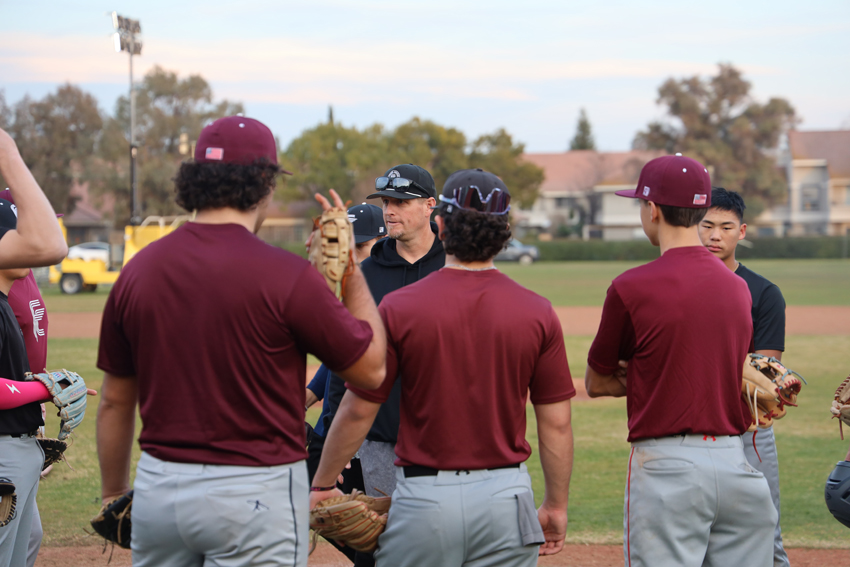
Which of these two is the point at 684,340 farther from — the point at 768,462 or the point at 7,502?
the point at 7,502

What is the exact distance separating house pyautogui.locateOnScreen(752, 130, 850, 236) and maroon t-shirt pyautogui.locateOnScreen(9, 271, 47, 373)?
2741 inches

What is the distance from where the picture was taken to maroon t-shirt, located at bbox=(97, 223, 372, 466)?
7.59 ft

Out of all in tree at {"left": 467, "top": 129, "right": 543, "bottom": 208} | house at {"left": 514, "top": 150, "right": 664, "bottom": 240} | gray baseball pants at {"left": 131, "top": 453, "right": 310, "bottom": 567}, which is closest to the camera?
gray baseball pants at {"left": 131, "top": 453, "right": 310, "bottom": 567}

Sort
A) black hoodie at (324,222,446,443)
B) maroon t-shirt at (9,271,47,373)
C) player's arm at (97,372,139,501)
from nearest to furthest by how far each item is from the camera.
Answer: player's arm at (97,372,139,501), maroon t-shirt at (9,271,47,373), black hoodie at (324,222,446,443)

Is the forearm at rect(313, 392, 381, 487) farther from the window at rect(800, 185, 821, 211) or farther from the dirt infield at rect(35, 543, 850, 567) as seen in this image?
the window at rect(800, 185, 821, 211)

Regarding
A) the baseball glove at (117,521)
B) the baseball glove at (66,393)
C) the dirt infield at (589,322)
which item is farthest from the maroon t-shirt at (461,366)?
the dirt infield at (589,322)

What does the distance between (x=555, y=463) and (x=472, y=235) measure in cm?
92

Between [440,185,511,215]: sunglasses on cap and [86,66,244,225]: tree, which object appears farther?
[86,66,244,225]: tree

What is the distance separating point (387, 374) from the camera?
2.71m

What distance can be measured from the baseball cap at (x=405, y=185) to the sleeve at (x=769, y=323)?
6.43 feet

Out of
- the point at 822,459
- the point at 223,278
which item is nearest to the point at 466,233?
the point at 223,278

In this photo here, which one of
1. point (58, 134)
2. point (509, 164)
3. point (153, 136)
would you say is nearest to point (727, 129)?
point (509, 164)

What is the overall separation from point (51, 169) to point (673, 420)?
2596 inches

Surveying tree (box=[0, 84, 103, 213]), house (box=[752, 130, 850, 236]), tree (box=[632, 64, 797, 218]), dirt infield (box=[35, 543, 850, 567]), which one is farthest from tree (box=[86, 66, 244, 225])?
dirt infield (box=[35, 543, 850, 567])
